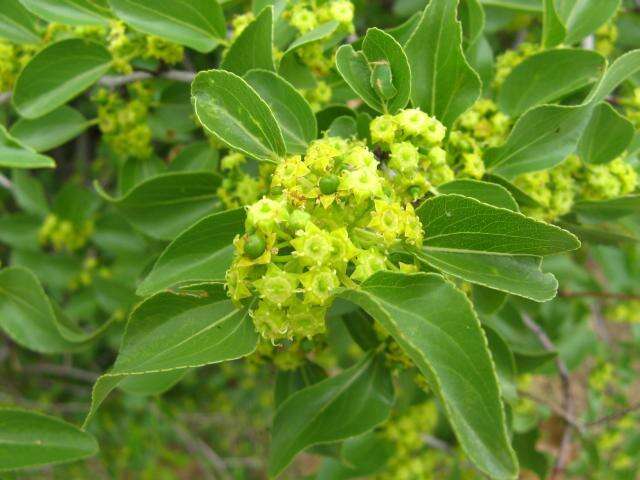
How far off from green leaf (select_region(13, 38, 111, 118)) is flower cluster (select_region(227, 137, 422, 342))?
40.0 inches

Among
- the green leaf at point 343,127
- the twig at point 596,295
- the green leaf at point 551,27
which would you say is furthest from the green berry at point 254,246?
the twig at point 596,295

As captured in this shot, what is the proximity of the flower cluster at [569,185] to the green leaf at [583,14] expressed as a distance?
439mm

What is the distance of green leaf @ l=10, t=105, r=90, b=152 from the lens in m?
2.34

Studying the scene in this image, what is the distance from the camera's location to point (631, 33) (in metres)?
3.26

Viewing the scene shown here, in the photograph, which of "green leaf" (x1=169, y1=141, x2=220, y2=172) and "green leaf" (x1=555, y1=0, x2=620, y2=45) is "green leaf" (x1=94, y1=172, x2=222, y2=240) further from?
"green leaf" (x1=555, y1=0, x2=620, y2=45)

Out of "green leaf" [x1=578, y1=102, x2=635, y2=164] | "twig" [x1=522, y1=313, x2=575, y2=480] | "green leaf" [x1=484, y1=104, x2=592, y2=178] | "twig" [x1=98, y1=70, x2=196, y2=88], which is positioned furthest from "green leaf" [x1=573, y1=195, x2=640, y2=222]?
"twig" [x1=98, y1=70, x2=196, y2=88]

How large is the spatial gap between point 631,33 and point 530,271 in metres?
2.49

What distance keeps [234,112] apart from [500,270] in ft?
2.32

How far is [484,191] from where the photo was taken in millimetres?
1563

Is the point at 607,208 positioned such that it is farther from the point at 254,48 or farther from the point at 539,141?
the point at 254,48

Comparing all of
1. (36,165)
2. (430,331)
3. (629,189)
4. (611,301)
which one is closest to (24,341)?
(36,165)

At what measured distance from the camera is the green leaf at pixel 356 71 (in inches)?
62.2

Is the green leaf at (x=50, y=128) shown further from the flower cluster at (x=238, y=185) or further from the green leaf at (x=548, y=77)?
the green leaf at (x=548, y=77)

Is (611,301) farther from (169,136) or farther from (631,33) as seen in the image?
(169,136)
